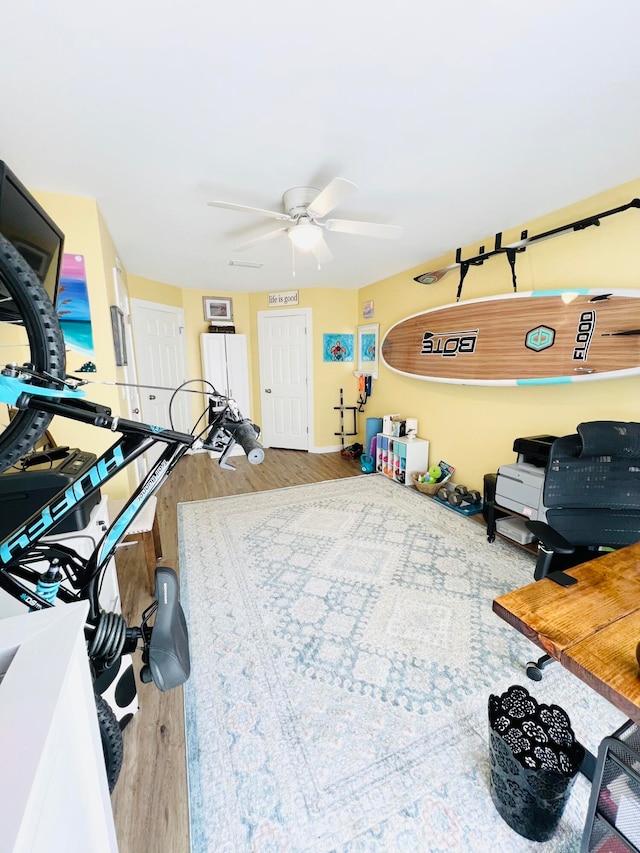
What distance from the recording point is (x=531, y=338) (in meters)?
2.68

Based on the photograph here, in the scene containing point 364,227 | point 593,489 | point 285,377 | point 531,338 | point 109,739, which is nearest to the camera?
point 109,739

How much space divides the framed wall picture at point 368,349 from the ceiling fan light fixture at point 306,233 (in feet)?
8.17

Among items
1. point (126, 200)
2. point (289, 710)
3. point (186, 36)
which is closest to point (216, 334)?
point (126, 200)

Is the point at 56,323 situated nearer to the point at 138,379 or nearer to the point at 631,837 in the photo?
the point at 631,837

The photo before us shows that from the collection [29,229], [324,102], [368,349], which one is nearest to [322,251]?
[324,102]

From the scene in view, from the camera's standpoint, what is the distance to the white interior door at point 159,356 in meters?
4.23

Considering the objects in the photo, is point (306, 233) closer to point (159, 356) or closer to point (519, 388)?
point (519, 388)

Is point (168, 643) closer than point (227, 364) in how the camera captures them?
Yes

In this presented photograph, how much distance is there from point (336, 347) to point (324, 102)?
3.71 meters

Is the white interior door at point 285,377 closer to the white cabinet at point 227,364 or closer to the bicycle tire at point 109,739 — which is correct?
the white cabinet at point 227,364

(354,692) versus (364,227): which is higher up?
(364,227)

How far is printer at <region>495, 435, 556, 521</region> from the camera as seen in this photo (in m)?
2.33

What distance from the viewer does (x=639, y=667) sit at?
825 millimetres

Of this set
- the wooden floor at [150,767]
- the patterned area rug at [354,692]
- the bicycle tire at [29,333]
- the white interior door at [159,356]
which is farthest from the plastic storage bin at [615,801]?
the white interior door at [159,356]
